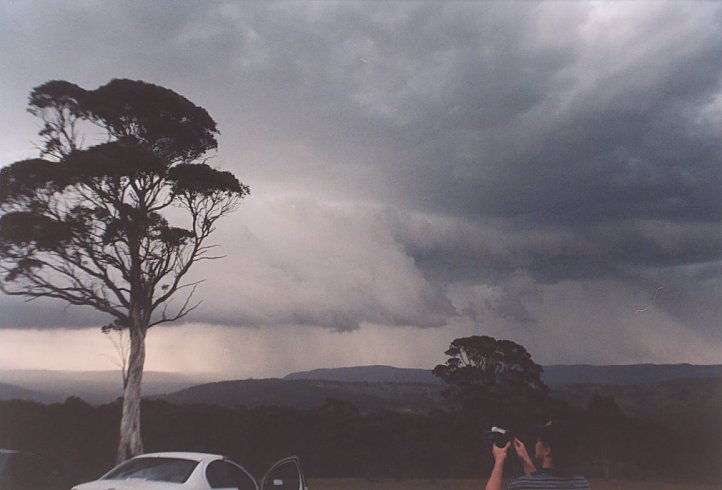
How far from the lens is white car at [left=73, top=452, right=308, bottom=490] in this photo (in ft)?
24.7

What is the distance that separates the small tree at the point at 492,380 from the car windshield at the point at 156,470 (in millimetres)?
17953

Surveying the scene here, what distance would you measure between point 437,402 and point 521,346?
4.11m

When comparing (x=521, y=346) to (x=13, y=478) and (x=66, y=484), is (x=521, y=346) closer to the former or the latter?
(x=66, y=484)

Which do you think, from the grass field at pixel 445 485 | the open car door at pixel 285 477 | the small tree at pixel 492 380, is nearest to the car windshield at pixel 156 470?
the open car door at pixel 285 477

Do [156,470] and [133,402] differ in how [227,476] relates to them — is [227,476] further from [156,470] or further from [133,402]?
[133,402]

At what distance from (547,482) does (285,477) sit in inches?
172

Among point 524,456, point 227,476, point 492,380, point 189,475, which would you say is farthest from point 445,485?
point 524,456

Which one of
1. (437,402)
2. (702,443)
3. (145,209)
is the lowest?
(702,443)

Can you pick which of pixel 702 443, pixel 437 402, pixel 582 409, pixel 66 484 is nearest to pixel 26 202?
pixel 66 484

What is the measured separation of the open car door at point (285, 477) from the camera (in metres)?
7.67

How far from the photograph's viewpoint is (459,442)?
26.0 metres

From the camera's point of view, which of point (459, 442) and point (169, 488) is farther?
point (459, 442)

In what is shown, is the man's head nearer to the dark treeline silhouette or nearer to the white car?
the white car

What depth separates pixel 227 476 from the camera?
322 inches
